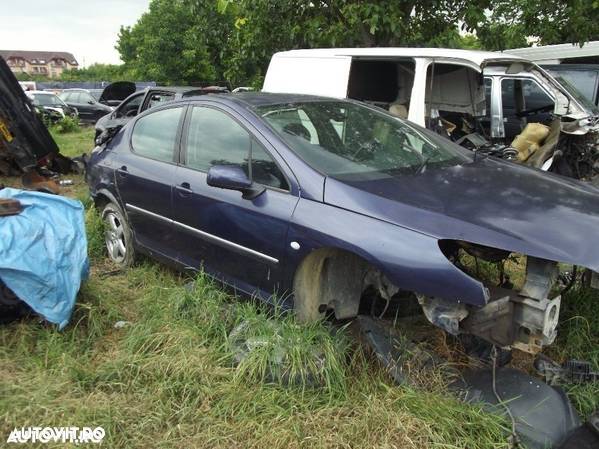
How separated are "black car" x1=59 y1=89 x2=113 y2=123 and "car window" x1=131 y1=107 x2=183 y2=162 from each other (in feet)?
51.1

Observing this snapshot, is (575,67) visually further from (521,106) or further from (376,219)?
(376,219)

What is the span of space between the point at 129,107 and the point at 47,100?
10.1 m

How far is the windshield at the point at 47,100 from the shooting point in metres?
17.9

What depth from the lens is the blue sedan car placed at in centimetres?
243

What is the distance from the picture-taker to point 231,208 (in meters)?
3.25

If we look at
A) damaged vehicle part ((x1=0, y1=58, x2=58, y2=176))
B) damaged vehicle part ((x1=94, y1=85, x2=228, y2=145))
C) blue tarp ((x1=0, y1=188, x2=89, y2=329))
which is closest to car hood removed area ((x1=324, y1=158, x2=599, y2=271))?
blue tarp ((x1=0, y1=188, x2=89, y2=329))

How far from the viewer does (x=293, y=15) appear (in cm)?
769

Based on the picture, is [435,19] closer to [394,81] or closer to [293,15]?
[394,81]

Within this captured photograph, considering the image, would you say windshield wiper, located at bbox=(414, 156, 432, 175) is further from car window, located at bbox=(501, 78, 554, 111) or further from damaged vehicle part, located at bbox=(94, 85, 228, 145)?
damaged vehicle part, located at bbox=(94, 85, 228, 145)

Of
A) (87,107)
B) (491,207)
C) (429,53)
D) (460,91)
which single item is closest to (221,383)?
(491,207)

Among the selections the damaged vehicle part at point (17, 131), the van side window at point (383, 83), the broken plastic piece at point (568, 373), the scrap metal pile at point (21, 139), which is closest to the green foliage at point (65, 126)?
the scrap metal pile at point (21, 139)

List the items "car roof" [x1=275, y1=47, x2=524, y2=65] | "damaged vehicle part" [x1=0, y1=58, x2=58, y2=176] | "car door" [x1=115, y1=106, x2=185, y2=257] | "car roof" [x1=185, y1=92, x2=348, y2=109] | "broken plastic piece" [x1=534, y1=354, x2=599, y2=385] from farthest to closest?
1. "damaged vehicle part" [x1=0, y1=58, x2=58, y2=176]
2. "car roof" [x1=275, y1=47, x2=524, y2=65]
3. "car door" [x1=115, y1=106, x2=185, y2=257]
4. "car roof" [x1=185, y1=92, x2=348, y2=109]
5. "broken plastic piece" [x1=534, y1=354, x2=599, y2=385]

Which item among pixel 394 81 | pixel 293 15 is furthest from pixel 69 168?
pixel 394 81

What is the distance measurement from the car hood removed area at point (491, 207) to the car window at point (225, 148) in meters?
0.46
